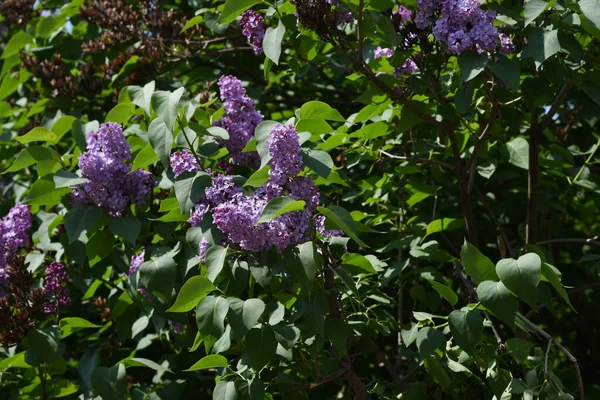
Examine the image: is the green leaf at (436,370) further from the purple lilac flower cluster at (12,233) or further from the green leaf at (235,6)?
the purple lilac flower cluster at (12,233)

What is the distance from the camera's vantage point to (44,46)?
3.42 meters

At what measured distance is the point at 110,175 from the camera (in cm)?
207

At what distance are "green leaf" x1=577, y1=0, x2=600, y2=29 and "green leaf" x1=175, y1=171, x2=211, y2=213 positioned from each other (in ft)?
3.09

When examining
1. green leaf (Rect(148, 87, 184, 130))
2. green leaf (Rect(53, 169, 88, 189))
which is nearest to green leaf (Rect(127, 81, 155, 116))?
green leaf (Rect(148, 87, 184, 130))

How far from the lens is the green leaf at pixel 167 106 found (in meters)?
1.89

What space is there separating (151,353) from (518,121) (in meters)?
1.75

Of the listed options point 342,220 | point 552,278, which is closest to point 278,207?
point 342,220

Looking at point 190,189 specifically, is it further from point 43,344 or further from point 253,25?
point 43,344

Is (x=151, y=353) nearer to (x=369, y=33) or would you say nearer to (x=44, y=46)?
(x=44, y=46)

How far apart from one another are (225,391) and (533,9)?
114 centimetres

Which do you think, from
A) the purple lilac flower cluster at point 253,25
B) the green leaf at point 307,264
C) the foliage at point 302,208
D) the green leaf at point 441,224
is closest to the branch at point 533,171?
the foliage at point 302,208

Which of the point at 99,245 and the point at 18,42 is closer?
the point at 99,245

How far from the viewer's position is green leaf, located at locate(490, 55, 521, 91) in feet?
6.05

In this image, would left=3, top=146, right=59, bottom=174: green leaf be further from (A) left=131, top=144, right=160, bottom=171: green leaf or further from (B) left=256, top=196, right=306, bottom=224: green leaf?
(B) left=256, top=196, right=306, bottom=224: green leaf
